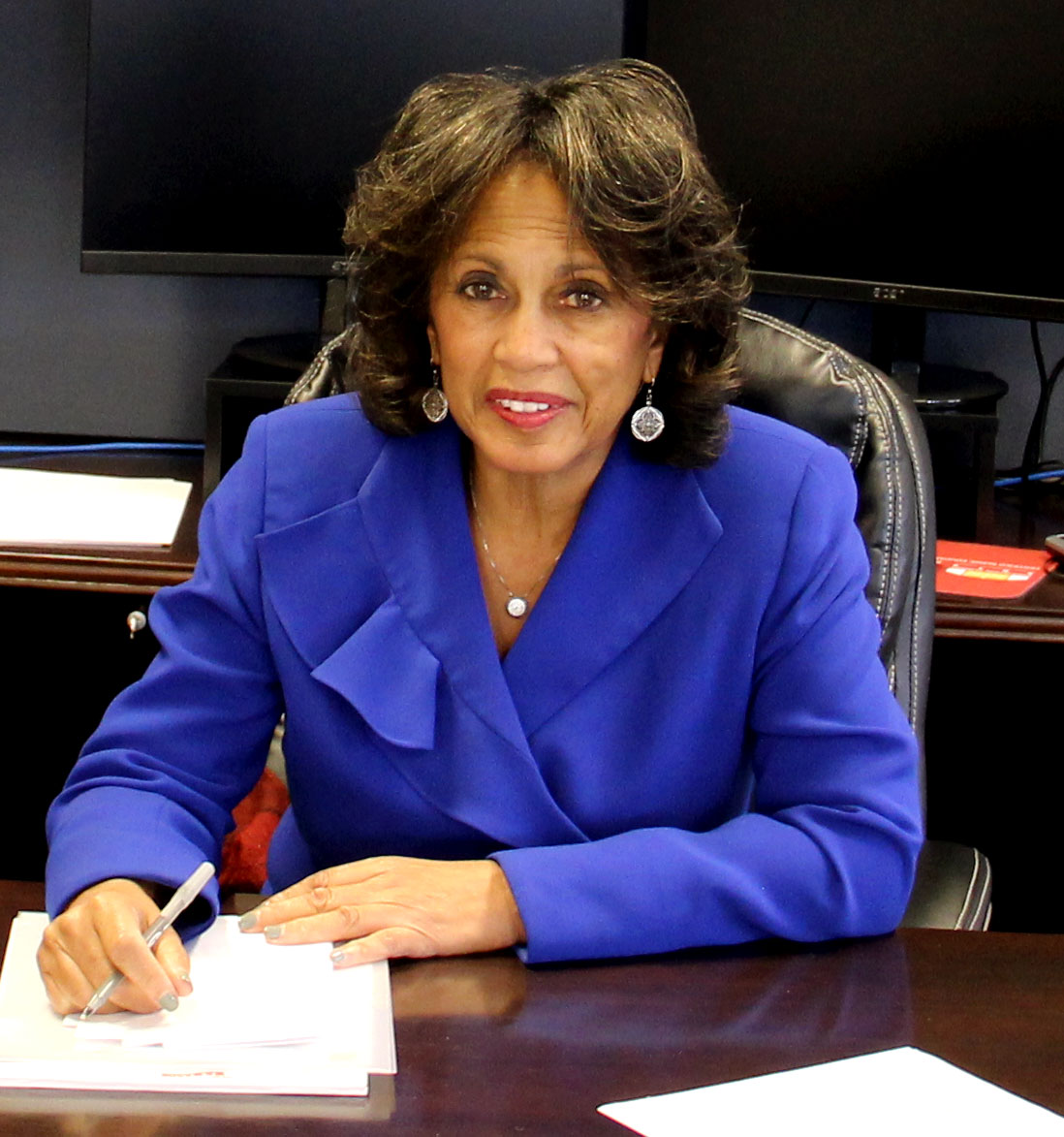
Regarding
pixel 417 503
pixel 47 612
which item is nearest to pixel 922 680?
pixel 417 503

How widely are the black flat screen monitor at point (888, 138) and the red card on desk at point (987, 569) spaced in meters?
0.30

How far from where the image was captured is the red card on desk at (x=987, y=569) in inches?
76.5

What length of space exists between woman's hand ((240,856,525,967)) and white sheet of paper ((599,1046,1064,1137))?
0.79ft

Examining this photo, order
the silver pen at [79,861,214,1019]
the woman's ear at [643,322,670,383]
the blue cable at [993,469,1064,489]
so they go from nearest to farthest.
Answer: the silver pen at [79,861,214,1019] < the woman's ear at [643,322,670,383] < the blue cable at [993,469,1064,489]

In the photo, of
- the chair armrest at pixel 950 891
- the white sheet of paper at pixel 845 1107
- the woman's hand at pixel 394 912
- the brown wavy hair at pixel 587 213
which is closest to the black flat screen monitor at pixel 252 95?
the brown wavy hair at pixel 587 213

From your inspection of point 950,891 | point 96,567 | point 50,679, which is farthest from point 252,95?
point 950,891

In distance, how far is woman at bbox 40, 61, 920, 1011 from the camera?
139cm

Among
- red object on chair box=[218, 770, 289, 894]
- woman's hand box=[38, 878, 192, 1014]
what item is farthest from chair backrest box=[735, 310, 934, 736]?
woman's hand box=[38, 878, 192, 1014]

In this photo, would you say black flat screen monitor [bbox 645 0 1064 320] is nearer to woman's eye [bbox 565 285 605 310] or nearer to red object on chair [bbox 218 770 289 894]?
woman's eye [bbox 565 285 605 310]

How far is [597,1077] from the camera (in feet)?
3.35

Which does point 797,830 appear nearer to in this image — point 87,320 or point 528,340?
point 528,340

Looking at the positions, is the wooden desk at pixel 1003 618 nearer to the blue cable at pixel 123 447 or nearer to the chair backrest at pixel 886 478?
the chair backrest at pixel 886 478

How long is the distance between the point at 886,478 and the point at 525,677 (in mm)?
401

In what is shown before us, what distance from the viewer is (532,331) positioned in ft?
4.60
